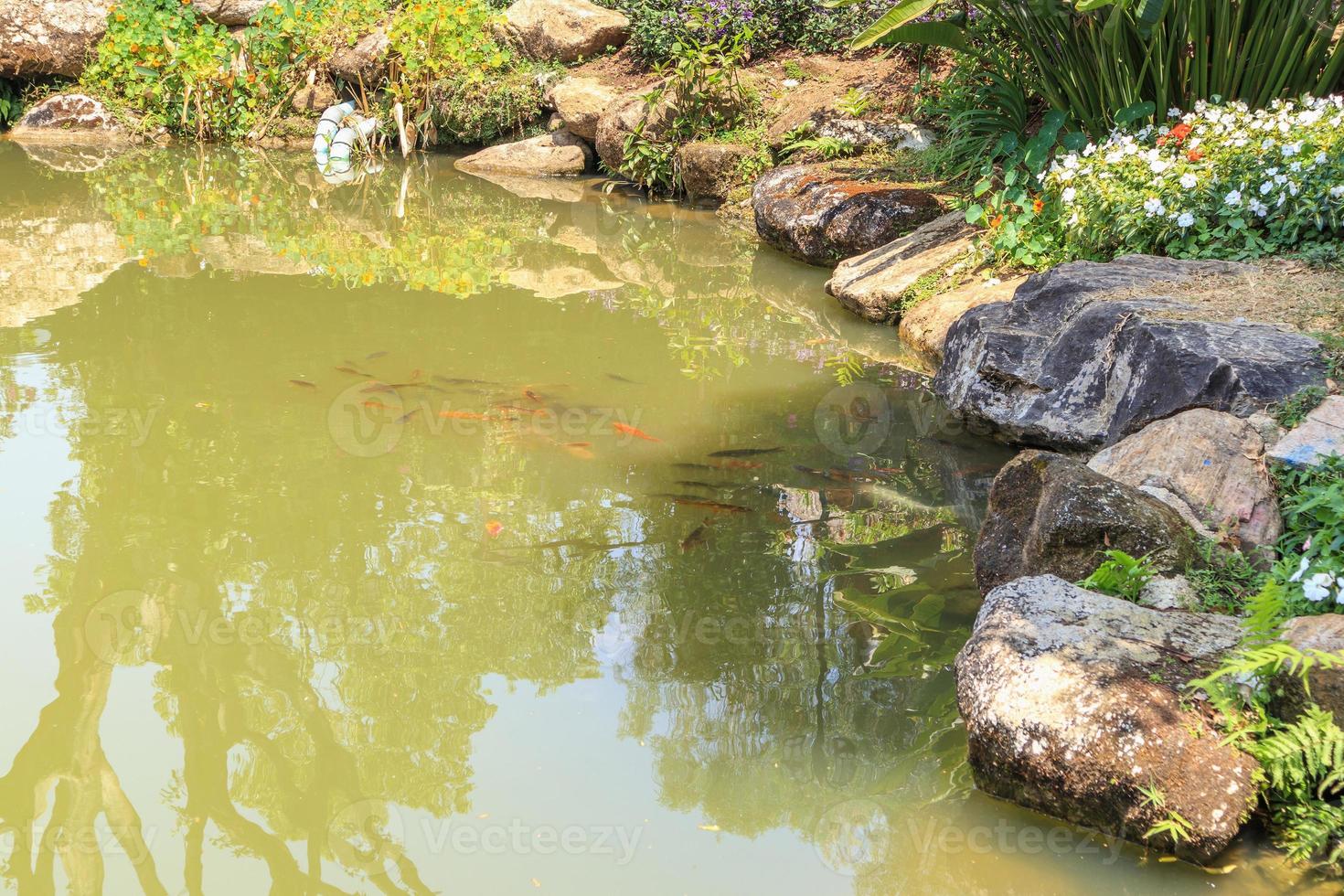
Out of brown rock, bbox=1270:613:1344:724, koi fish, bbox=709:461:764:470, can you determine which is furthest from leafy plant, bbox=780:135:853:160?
brown rock, bbox=1270:613:1344:724

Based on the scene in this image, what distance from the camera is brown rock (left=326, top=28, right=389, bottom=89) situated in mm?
14227

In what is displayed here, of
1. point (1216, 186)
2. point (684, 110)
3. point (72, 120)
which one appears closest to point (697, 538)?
point (1216, 186)

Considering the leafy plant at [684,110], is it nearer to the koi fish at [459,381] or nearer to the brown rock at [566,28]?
the brown rock at [566,28]

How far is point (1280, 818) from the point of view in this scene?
9.78ft

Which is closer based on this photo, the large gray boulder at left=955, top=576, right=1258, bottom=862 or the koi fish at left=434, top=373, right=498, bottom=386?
the large gray boulder at left=955, top=576, right=1258, bottom=862

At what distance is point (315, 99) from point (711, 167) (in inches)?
267

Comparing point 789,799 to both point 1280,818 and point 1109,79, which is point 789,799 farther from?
point 1109,79

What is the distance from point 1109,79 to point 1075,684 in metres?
5.80

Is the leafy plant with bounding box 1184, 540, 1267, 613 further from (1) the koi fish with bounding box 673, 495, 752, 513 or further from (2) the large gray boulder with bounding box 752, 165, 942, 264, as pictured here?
(2) the large gray boulder with bounding box 752, 165, 942, 264

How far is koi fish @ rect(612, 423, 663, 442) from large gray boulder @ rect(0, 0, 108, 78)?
42.1 feet

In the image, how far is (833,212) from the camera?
29.4 ft

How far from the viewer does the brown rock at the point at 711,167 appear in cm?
1099

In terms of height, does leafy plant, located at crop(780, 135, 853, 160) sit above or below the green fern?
above

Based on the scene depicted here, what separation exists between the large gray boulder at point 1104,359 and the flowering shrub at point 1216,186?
0.40 m
